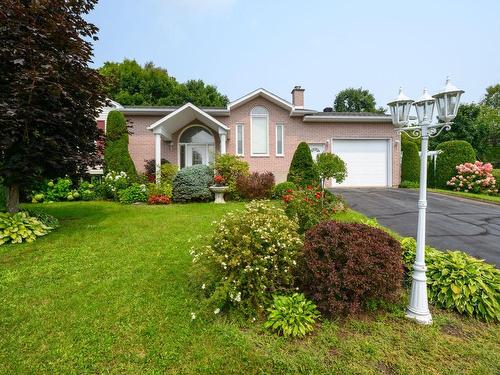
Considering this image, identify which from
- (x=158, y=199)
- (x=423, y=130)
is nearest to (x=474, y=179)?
(x=423, y=130)

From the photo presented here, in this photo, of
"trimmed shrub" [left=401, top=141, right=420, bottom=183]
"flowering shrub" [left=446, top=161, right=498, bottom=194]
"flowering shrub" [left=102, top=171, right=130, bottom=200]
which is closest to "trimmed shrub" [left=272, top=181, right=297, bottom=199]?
"flowering shrub" [left=102, top=171, right=130, bottom=200]

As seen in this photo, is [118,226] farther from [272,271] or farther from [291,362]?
[291,362]

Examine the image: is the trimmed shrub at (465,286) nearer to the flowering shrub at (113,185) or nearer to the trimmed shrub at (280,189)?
the trimmed shrub at (280,189)

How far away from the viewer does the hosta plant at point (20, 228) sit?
16.9 ft

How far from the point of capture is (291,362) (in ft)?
7.43

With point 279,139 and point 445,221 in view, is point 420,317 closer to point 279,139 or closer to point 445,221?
point 445,221

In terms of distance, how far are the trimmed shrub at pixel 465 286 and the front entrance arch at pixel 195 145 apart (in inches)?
452

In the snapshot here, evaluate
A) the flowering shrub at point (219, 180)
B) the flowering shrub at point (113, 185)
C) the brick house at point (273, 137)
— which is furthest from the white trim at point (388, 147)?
the flowering shrub at point (113, 185)

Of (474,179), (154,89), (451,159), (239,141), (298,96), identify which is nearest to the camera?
(474,179)

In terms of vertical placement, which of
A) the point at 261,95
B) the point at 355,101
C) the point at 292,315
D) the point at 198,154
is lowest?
the point at 292,315

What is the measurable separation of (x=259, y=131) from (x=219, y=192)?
16.9 ft

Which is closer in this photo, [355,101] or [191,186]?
[191,186]

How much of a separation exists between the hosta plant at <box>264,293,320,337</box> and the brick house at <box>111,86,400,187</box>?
1098 cm

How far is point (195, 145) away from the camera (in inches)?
542
